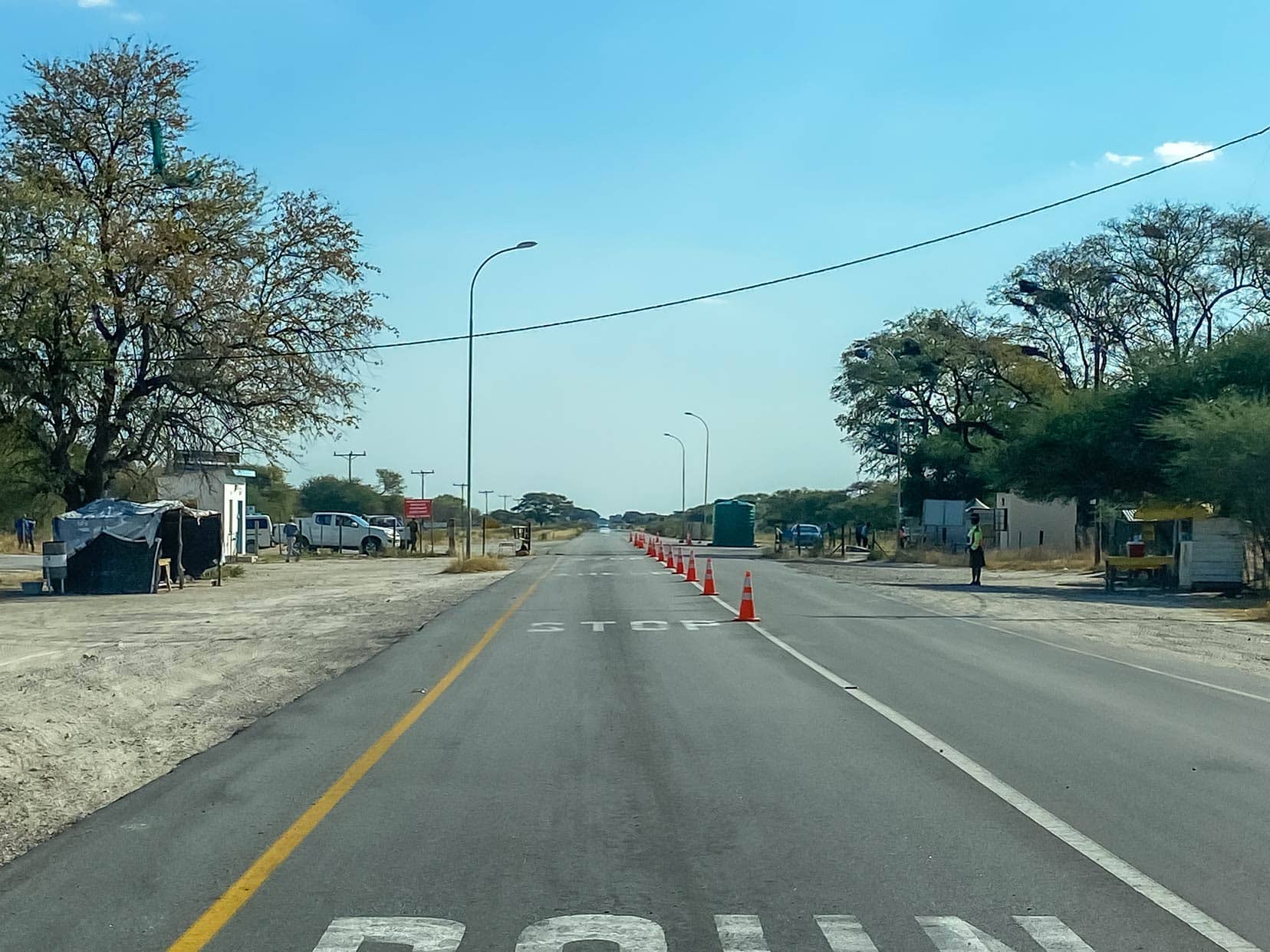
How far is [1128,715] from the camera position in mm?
12250

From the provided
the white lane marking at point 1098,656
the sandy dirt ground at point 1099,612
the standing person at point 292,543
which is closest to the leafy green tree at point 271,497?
the standing person at point 292,543

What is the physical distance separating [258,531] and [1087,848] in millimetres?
67434

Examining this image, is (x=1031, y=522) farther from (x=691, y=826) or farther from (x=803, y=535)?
(x=691, y=826)

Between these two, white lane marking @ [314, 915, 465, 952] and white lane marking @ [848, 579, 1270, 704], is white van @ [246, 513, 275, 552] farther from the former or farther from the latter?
white lane marking @ [314, 915, 465, 952]

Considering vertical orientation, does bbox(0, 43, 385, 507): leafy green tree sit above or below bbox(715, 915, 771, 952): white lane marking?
above

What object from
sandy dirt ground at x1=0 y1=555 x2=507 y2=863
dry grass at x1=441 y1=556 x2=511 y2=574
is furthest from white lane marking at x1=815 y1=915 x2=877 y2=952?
dry grass at x1=441 y1=556 x2=511 y2=574

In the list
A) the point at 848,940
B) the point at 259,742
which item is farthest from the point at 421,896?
the point at 259,742

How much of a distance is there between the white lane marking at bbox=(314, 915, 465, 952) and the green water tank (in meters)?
79.0

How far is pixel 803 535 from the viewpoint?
81125mm

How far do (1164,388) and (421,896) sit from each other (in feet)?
126

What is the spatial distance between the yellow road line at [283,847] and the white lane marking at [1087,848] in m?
4.17

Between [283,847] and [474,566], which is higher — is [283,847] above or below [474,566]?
below

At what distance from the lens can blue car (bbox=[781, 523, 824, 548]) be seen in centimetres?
7306

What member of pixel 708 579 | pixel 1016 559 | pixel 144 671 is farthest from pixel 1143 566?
pixel 144 671
